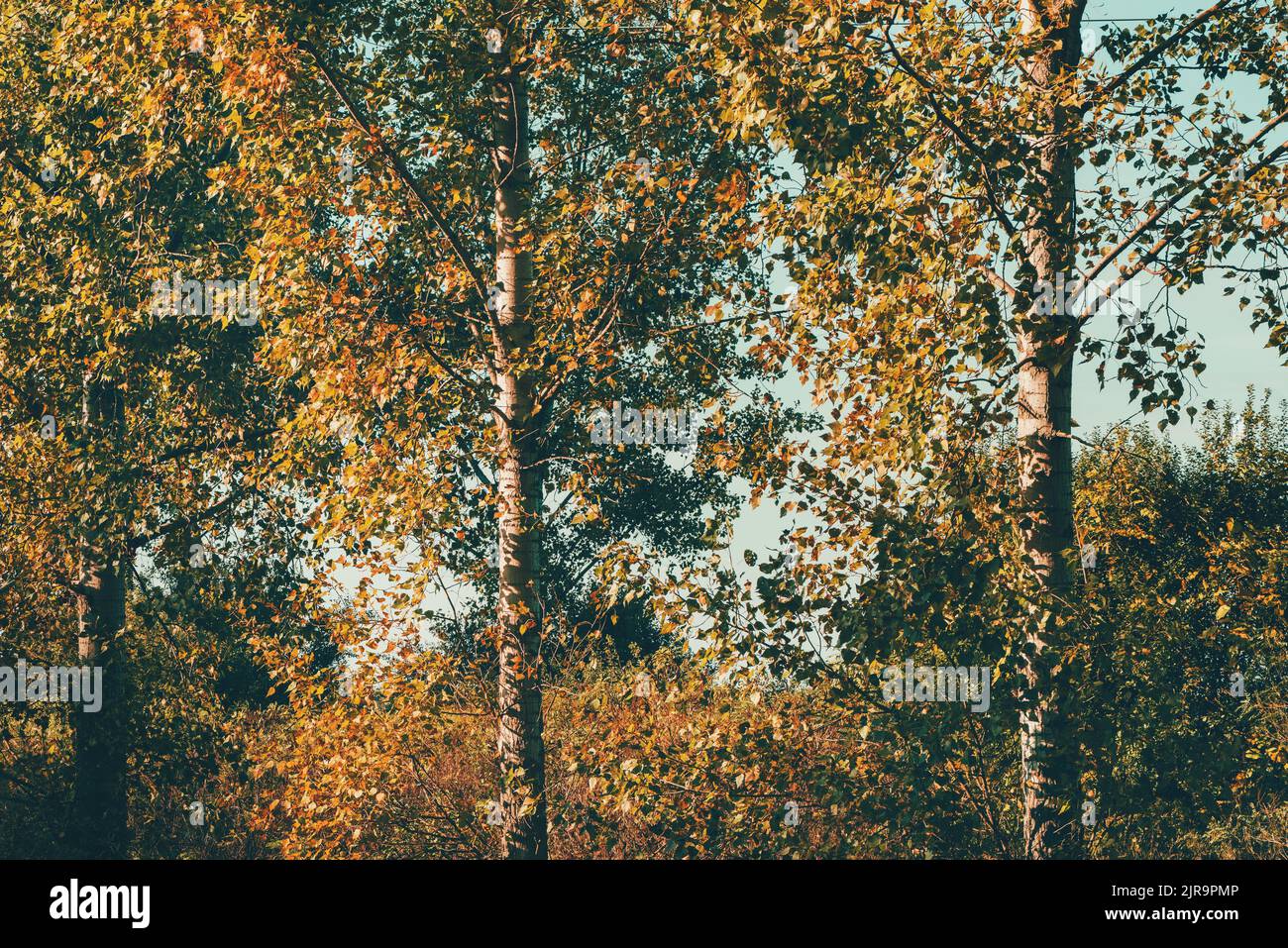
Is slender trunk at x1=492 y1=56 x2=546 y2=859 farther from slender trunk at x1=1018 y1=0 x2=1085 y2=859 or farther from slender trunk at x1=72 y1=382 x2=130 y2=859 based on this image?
slender trunk at x1=72 y1=382 x2=130 y2=859

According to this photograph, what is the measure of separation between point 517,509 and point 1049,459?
460 cm

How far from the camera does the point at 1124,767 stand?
36.1 feet

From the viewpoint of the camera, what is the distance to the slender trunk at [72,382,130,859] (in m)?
14.8

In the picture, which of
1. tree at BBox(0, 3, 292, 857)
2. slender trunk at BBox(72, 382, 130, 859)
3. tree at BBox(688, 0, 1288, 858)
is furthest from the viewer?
slender trunk at BBox(72, 382, 130, 859)

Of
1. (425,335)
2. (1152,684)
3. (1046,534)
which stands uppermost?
(425,335)

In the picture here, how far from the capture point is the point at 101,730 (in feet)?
48.2

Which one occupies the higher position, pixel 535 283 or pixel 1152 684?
pixel 535 283

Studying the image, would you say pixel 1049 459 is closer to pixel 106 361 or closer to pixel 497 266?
pixel 497 266

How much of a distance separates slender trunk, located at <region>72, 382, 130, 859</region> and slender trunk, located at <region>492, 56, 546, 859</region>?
21.1 feet

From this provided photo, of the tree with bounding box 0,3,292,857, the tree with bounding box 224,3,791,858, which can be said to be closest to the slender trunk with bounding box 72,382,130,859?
the tree with bounding box 0,3,292,857

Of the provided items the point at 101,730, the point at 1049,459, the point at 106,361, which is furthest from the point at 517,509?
the point at 101,730
